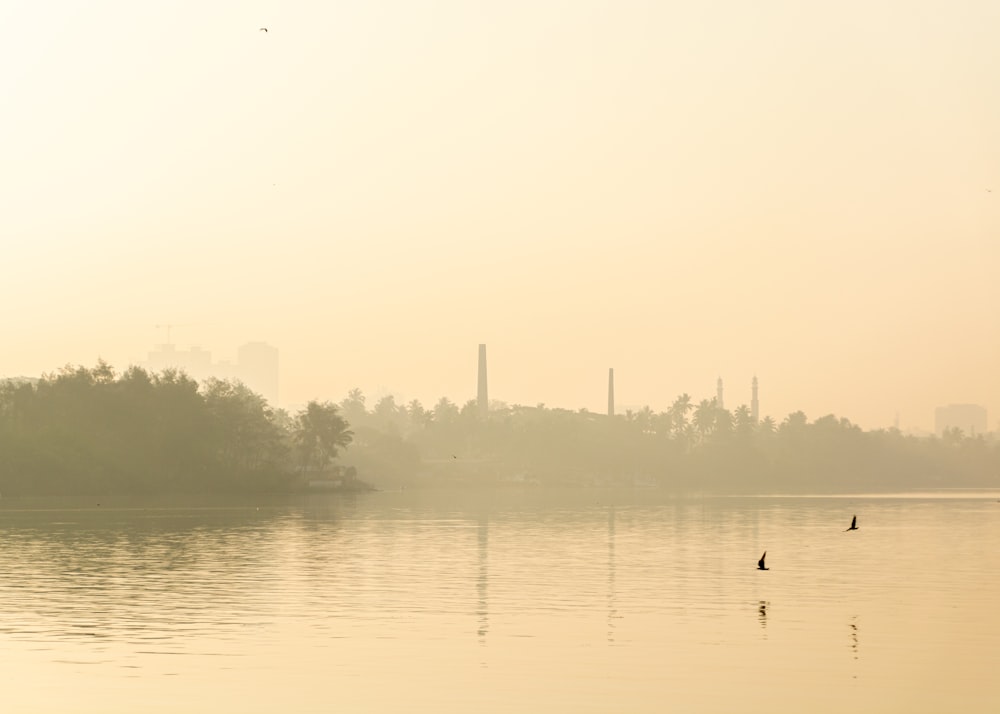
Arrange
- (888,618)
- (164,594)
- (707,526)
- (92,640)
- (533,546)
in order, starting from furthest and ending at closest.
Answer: (707,526)
(533,546)
(164,594)
(888,618)
(92,640)

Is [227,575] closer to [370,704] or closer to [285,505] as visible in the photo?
[370,704]

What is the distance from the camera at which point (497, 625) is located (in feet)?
167

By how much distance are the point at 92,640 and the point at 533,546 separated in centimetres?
5443

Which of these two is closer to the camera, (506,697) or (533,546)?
(506,697)

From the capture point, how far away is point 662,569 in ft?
→ 254

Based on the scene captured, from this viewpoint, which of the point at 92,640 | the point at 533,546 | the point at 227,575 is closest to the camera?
the point at 92,640

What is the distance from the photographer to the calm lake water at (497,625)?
36750mm

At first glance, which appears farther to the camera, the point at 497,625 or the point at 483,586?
the point at 483,586

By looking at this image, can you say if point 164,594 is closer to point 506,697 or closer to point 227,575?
point 227,575

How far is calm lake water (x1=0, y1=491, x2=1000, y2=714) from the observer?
36.8m

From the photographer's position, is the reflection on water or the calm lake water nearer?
the calm lake water

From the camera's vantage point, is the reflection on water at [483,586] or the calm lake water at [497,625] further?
the reflection on water at [483,586]

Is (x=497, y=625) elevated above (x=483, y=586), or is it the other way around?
(x=483, y=586)

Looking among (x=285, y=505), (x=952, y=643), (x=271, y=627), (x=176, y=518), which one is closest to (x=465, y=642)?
(x=271, y=627)
